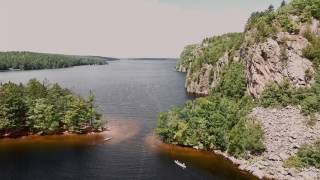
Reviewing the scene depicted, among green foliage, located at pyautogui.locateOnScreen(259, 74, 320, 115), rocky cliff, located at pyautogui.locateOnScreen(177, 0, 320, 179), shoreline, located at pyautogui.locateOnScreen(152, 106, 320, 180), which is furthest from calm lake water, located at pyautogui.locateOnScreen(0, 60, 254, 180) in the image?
green foliage, located at pyautogui.locateOnScreen(259, 74, 320, 115)

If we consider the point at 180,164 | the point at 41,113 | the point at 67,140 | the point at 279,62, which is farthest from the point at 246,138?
the point at 41,113

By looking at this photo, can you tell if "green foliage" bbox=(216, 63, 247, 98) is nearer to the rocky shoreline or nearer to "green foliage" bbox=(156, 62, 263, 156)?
"green foliage" bbox=(156, 62, 263, 156)

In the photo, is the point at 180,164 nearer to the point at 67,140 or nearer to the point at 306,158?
the point at 306,158

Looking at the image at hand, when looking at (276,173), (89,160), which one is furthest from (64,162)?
(276,173)

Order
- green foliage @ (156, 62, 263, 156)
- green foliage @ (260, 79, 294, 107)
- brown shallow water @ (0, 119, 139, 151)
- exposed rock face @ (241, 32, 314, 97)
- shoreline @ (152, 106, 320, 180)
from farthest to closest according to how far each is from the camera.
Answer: brown shallow water @ (0, 119, 139, 151)
exposed rock face @ (241, 32, 314, 97)
green foliage @ (260, 79, 294, 107)
green foliage @ (156, 62, 263, 156)
shoreline @ (152, 106, 320, 180)

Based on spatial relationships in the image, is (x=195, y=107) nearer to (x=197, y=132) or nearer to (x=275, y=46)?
(x=197, y=132)

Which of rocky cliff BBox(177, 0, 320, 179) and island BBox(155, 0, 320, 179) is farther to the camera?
rocky cliff BBox(177, 0, 320, 179)
